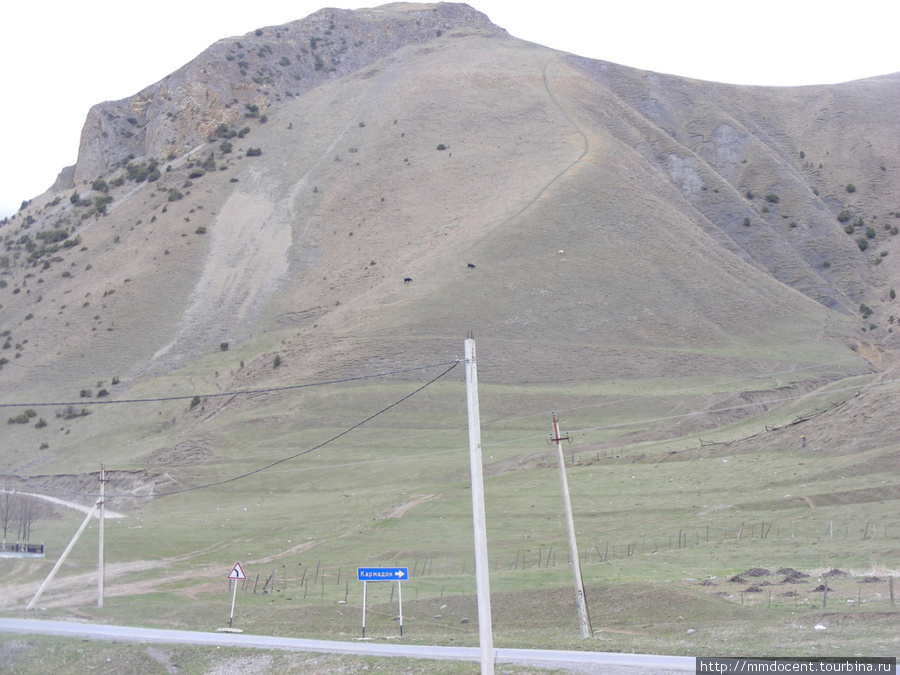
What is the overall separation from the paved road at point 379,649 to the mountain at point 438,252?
28.4 metres

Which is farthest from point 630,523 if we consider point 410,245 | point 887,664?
point 410,245

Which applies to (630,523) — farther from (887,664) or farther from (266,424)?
(266,424)

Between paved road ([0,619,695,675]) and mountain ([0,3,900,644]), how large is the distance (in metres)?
28.4

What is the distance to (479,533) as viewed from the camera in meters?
15.8

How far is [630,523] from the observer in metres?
46.2

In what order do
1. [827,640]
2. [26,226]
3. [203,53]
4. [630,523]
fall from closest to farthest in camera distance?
[827,640], [630,523], [26,226], [203,53]

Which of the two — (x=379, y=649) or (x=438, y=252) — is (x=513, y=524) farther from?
(x=438, y=252)

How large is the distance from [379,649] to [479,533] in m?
7.79

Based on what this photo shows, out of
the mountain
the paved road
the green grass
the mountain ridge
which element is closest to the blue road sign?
the paved road

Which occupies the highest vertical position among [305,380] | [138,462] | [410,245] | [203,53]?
[203,53]

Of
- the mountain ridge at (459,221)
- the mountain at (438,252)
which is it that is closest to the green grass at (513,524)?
the mountain at (438,252)

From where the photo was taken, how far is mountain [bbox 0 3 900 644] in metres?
80.2

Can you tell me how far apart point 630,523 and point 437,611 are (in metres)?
18.4

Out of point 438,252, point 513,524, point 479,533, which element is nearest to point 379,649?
point 479,533
